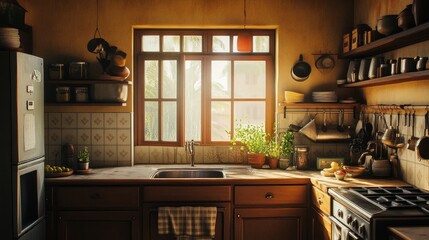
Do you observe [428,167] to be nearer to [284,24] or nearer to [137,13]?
[284,24]

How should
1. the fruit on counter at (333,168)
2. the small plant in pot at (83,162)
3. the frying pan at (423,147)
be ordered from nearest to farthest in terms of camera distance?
the frying pan at (423,147) → the fruit on counter at (333,168) → the small plant in pot at (83,162)

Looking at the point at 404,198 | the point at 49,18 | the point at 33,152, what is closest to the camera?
the point at 404,198

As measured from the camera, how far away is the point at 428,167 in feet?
9.61

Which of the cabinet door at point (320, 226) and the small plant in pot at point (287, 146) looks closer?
the cabinet door at point (320, 226)

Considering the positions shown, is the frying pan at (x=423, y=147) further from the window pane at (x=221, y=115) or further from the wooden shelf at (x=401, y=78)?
the window pane at (x=221, y=115)

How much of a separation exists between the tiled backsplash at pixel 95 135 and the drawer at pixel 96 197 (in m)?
0.70

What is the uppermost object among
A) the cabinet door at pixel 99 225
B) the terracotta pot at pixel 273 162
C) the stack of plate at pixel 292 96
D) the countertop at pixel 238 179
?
the stack of plate at pixel 292 96

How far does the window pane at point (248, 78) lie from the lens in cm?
423

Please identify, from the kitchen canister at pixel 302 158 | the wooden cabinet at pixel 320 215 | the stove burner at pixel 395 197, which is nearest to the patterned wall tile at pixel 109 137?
the kitchen canister at pixel 302 158

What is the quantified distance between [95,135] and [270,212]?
1853mm

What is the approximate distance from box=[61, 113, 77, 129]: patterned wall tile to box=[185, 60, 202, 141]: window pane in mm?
1094

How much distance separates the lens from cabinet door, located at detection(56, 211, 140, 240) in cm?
340

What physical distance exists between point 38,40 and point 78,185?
1.57m

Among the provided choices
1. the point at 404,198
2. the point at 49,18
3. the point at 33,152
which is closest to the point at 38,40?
the point at 49,18
